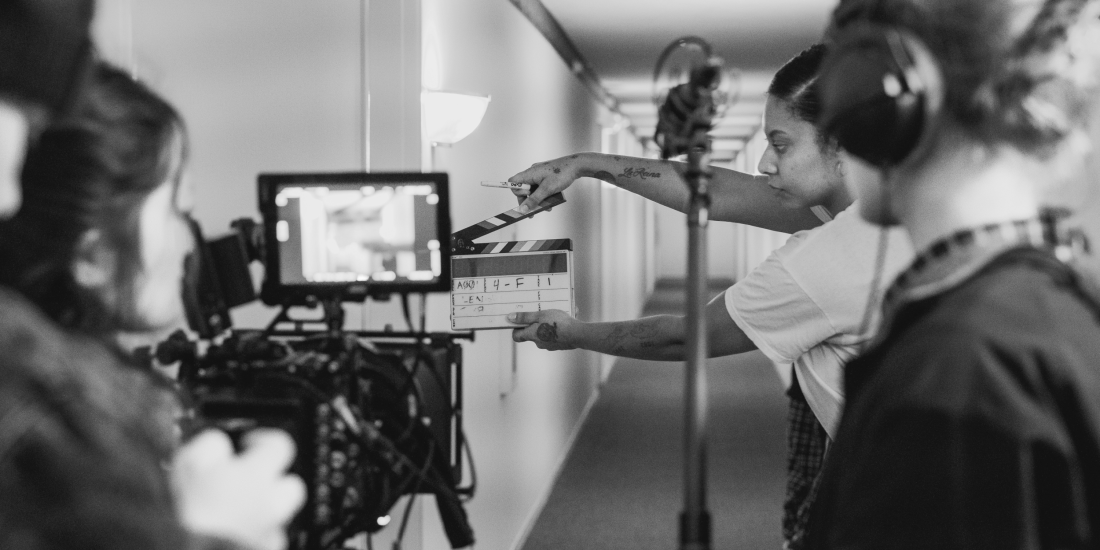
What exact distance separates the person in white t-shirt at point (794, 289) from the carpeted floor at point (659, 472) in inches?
64.0

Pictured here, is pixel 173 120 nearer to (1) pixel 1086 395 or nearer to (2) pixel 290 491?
(2) pixel 290 491

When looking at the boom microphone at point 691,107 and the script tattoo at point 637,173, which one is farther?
the script tattoo at point 637,173

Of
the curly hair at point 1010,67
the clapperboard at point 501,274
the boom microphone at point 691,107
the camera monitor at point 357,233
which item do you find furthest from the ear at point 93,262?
the clapperboard at point 501,274

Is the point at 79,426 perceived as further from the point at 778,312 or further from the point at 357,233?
the point at 778,312

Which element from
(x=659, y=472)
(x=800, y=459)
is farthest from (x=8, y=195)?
(x=659, y=472)

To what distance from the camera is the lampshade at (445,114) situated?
8.46 ft

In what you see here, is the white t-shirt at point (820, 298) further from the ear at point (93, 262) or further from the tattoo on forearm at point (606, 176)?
the ear at point (93, 262)

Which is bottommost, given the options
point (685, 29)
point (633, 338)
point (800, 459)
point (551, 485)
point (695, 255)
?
point (551, 485)

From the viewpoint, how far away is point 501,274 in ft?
5.85

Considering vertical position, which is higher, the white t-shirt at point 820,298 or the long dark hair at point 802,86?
the long dark hair at point 802,86

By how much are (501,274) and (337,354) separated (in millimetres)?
672

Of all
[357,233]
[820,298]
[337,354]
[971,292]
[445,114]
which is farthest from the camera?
[445,114]

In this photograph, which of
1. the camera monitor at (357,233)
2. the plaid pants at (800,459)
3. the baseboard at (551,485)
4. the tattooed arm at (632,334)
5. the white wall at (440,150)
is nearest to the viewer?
the camera monitor at (357,233)

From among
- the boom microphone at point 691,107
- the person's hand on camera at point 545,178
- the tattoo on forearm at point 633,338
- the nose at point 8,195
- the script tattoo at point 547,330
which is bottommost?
the tattoo on forearm at point 633,338
